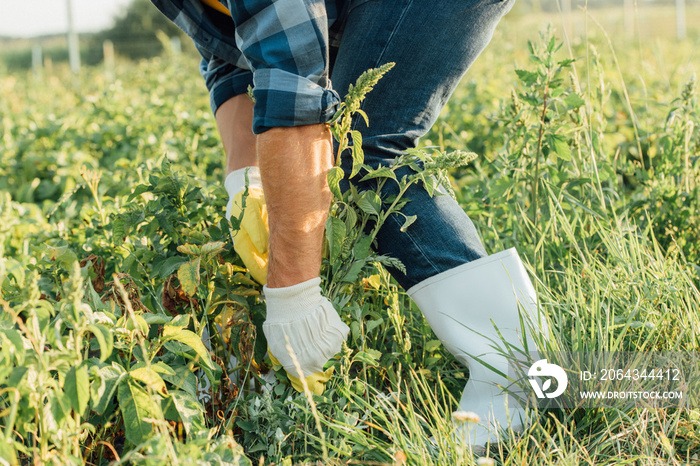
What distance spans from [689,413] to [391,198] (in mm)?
846

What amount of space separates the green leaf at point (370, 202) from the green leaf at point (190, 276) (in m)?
0.41

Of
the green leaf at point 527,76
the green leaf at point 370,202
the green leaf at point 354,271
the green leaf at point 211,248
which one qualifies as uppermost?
the green leaf at point 527,76

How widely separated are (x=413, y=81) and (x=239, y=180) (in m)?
0.61

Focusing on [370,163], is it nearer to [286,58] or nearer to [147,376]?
[286,58]

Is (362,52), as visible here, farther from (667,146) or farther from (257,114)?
(667,146)

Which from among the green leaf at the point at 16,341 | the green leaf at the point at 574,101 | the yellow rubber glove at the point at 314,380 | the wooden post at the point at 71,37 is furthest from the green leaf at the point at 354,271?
the wooden post at the point at 71,37

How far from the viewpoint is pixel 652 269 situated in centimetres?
173

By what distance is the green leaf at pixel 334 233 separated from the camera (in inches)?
54.6

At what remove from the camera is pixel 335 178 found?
136cm

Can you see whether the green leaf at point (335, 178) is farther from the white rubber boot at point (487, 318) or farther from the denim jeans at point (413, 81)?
the white rubber boot at point (487, 318)

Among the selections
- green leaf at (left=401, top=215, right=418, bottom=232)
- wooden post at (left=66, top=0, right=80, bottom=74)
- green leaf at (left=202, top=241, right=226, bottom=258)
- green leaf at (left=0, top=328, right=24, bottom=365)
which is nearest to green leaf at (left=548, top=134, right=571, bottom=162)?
green leaf at (left=401, top=215, right=418, bottom=232)

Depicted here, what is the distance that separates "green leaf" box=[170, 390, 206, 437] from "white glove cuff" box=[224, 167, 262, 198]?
702 millimetres

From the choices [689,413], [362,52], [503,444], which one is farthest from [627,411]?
[362,52]

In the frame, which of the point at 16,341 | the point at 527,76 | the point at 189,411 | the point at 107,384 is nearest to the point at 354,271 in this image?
the point at 189,411
